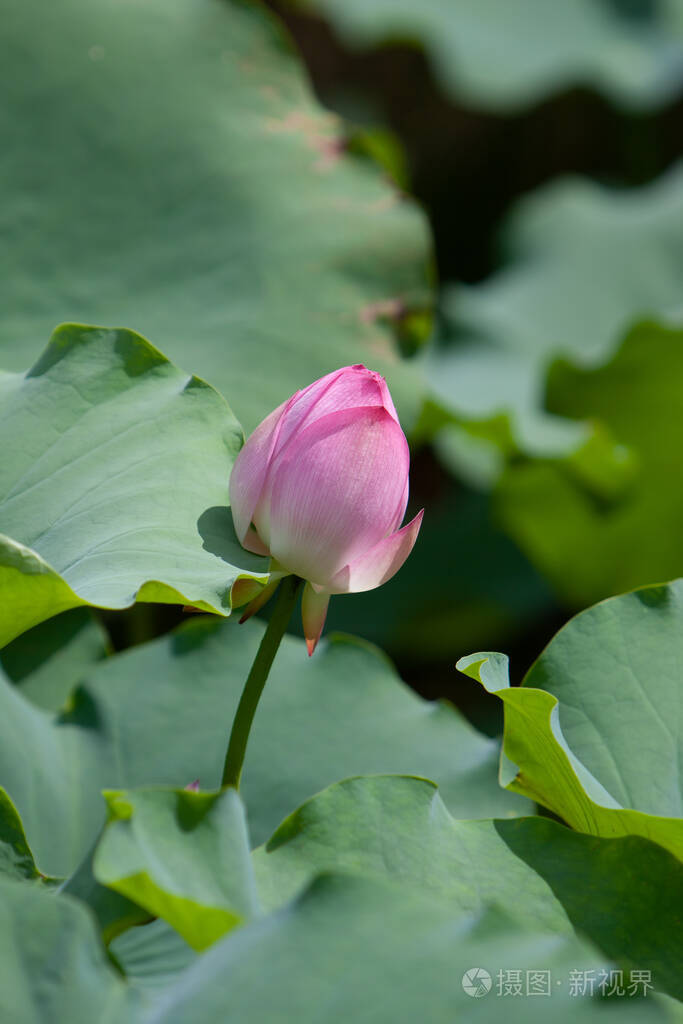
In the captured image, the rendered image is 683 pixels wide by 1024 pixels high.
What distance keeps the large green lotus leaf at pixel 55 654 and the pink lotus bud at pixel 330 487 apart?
47cm

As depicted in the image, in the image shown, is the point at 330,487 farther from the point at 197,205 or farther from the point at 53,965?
the point at 197,205

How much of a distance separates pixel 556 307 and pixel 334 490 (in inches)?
63.7

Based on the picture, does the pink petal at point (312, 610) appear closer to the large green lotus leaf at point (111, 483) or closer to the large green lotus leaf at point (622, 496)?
the large green lotus leaf at point (111, 483)

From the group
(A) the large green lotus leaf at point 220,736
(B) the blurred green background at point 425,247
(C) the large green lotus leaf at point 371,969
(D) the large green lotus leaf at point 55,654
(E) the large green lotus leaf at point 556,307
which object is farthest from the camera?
(E) the large green lotus leaf at point 556,307

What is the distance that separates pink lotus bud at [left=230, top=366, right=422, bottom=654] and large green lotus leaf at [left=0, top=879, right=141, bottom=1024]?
0.72ft

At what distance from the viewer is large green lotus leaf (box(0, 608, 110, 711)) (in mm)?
1015

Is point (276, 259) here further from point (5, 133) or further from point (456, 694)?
point (456, 694)

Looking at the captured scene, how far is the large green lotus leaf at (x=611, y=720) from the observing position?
64cm

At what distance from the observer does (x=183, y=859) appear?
492mm

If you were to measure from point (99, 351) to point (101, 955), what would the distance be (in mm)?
411

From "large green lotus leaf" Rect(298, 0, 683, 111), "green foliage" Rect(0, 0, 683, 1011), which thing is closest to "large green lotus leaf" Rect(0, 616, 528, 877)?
"green foliage" Rect(0, 0, 683, 1011)

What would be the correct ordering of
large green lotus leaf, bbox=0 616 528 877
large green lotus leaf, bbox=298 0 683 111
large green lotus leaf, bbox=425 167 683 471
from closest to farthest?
large green lotus leaf, bbox=0 616 528 877 → large green lotus leaf, bbox=425 167 683 471 → large green lotus leaf, bbox=298 0 683 111

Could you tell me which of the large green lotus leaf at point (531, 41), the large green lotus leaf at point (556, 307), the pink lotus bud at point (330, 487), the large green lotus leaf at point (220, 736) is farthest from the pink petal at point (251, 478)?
the large green lotus leaf at point (531, 41)

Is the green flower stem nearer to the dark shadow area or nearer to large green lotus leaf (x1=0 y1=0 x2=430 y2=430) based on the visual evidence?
the dark shadow area
